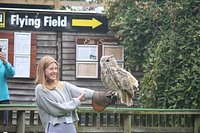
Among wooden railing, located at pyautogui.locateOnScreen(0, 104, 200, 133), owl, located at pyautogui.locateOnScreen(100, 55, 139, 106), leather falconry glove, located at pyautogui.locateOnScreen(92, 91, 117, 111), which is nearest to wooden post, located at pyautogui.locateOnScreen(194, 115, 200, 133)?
wooden railing, located at pyautogui.locateOnScreen(0, 104, 200, 133)

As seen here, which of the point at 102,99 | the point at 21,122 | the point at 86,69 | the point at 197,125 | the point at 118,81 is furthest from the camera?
the point at 86,69

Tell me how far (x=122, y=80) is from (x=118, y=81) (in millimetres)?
42

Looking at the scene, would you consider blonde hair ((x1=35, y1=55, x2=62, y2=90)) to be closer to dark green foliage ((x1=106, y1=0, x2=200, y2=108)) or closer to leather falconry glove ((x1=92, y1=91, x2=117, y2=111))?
leather falconry glove ((x1=92, y1=91, x2=117, y2=111))

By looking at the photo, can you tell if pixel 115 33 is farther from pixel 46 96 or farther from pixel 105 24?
pixel 46 96

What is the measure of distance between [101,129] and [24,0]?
4995 mm

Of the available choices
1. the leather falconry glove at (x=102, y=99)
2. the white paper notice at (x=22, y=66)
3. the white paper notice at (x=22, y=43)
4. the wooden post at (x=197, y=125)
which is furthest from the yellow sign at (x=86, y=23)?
the leather falconry glove at (x=102, y=99)

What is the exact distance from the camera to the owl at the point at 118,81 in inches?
202

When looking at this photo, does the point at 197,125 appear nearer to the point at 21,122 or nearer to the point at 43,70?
the point at 21,122

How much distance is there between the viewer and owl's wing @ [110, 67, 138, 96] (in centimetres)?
513

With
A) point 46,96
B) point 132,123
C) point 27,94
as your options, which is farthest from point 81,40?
point 46,96

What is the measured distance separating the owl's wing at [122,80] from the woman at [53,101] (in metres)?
1.06

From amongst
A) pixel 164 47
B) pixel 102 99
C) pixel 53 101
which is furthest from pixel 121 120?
pixel 53 101

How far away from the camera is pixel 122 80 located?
5203mm

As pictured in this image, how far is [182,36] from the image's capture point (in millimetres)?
8500
